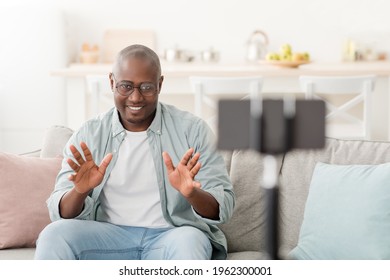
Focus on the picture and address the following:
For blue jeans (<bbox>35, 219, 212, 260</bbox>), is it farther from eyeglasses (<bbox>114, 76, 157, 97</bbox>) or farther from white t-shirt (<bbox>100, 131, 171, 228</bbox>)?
eyeglasses (<bbox>114, 76, 157, 97</bbox>)

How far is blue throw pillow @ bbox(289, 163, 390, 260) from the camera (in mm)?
2264

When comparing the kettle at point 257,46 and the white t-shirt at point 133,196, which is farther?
the kettle at point 257,46

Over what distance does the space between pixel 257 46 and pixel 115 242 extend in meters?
4.16

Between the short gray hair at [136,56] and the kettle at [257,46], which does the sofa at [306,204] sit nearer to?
the short gray hair at [136,56]

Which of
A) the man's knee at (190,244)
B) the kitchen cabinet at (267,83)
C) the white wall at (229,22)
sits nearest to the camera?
the man's knee at (190,244)

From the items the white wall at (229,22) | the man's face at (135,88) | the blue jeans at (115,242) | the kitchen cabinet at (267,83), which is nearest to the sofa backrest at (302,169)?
the blue jeans at (115,242)

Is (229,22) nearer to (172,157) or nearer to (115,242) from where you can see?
(172,157)

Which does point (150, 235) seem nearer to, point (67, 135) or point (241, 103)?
point (67, 135)

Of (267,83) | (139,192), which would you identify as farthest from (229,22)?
(139,192)

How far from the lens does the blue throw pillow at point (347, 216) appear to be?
7.43 ft

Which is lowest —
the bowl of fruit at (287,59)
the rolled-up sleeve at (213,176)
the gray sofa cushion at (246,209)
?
the gray sofa cushion at (246,209)

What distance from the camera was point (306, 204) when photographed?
247 cm

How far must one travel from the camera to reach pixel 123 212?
2.33m
